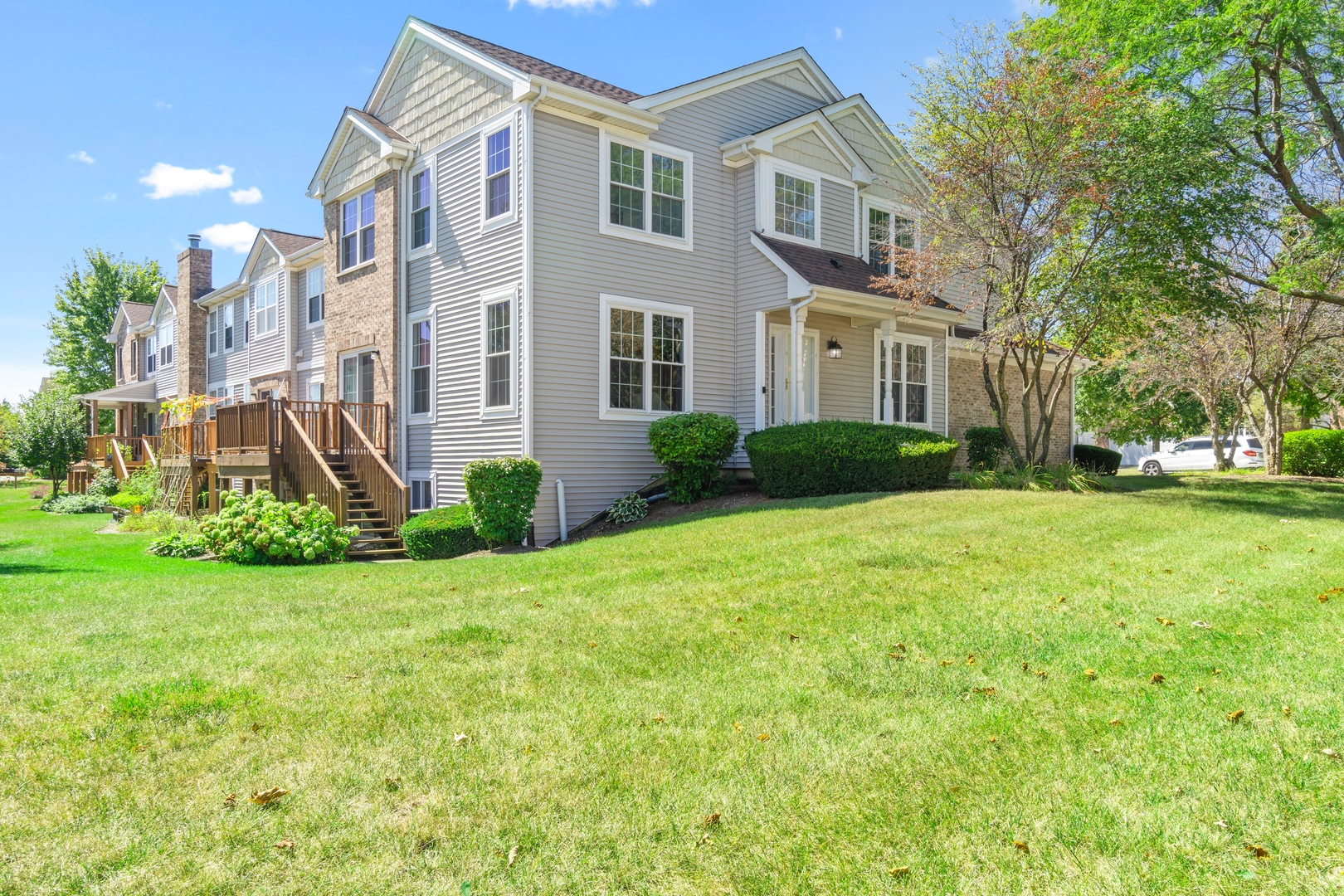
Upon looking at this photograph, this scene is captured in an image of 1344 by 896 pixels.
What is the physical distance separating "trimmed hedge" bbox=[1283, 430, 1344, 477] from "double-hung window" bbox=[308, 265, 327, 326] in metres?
23.9

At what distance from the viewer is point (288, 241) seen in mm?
23234

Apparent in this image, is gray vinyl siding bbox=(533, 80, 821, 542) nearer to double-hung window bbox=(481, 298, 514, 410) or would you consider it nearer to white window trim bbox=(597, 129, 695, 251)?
white window trim bbox=(597, 129, 695, 251)

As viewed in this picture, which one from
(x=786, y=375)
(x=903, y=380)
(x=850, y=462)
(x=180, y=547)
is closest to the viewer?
(x=180, y=547)

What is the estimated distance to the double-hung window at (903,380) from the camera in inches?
679

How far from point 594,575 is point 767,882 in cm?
550

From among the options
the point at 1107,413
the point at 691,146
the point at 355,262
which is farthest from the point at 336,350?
the point at 1107,413

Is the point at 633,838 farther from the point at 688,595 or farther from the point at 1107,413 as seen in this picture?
the point at 1107,413

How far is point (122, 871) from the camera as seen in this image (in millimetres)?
2893

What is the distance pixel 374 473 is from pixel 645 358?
4897 mm

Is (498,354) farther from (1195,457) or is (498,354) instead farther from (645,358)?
(1195,457)

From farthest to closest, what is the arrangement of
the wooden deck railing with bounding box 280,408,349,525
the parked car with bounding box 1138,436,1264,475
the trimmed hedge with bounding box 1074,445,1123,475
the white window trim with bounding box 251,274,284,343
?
the parked car with bounding box 1138,436,1264,475 < the trimmed hedge with bounding box 1074,445,1123,475 < the white window trim with bounding box 251,274,284,343 < the wooden deck railing with bounding box 280,408,349,525

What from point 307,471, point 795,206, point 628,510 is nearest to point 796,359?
point 795,206

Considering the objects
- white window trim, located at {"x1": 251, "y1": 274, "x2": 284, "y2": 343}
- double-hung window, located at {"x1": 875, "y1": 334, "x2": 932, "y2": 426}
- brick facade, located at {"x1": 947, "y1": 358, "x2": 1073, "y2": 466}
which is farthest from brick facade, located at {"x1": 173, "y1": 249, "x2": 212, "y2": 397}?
brick facade, located at {"x1": 947, "y1": 358, "x2": 1073, "y2": 466}

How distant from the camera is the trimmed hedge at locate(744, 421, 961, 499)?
1288 cm
